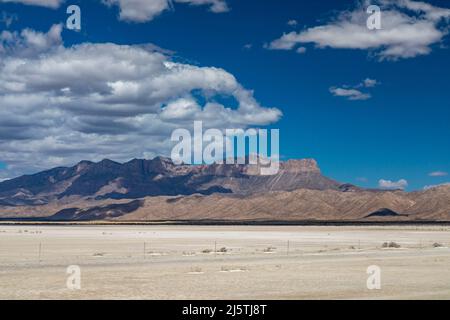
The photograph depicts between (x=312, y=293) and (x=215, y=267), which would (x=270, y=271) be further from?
(x=312, y=293)

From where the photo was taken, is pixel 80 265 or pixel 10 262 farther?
pixel 10 262

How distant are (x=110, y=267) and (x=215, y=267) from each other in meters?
5.64
